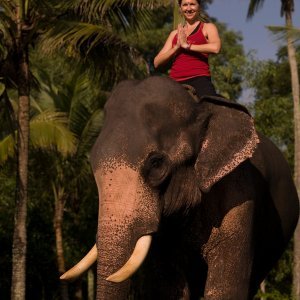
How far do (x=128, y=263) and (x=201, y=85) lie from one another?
1.69 metres

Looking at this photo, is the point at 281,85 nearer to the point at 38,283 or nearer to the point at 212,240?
the point at 38,283

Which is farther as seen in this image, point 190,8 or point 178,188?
point 190,8

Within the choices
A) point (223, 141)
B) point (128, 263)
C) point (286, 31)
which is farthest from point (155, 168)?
point (286, 31)

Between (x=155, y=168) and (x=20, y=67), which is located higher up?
(x=20, y=67)

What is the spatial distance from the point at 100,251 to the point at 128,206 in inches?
12.6

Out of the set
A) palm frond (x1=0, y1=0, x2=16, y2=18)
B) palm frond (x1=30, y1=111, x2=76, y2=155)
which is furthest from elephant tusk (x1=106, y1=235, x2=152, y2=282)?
palm frond (x1=30, y1=111, x2=76, y2=155)

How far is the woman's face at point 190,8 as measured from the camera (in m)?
6.18

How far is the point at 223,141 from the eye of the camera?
5.73 m

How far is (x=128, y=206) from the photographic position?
5.25 m

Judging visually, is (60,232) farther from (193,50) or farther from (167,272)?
(193,50)

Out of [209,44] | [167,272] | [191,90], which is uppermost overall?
[209,44]

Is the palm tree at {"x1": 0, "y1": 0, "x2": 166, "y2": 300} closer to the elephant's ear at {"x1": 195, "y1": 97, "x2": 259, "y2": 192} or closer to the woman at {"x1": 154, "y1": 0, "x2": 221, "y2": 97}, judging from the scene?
the woman at {"x1": 154, "y1": 0, "x2": 221, "y2": 97}

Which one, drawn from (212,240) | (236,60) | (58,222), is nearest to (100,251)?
(212,240)

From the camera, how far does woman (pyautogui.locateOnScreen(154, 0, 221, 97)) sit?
619 centimetres
